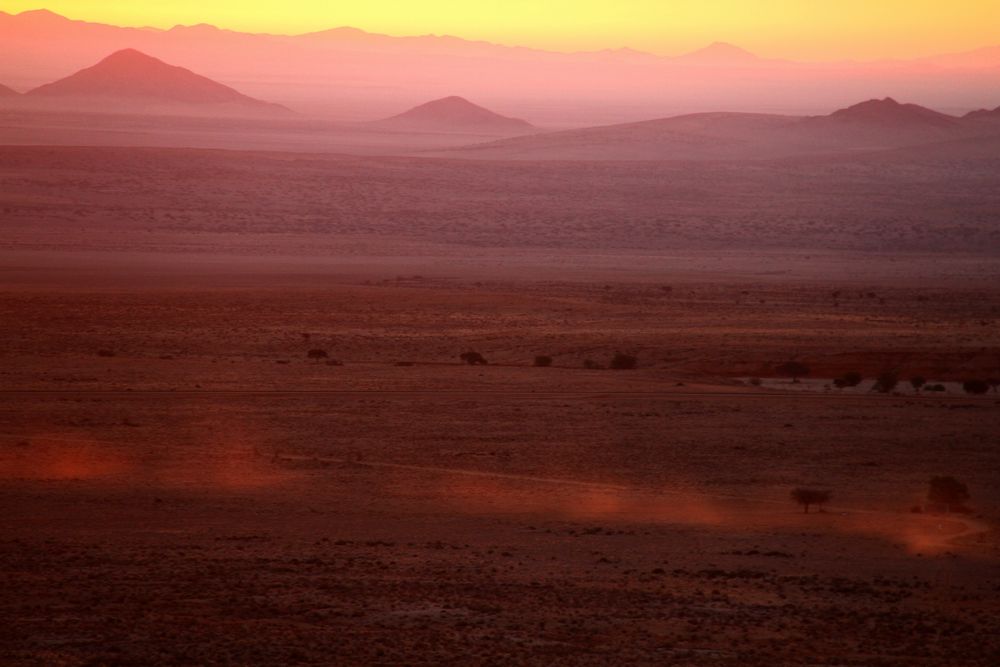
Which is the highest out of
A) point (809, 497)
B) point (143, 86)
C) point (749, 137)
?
point (143, 86)

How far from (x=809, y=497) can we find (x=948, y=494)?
5.51ft

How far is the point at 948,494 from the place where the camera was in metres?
14.8

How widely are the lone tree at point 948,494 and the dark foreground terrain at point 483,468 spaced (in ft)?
0.90

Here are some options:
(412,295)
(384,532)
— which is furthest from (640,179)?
(384,532)

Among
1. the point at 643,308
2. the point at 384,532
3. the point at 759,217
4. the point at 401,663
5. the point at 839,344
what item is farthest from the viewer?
the point at 759,217

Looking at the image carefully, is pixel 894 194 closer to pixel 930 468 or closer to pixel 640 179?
pixel 640 179

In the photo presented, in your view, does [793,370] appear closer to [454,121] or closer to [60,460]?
[60,460]

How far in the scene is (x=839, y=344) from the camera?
2695 cm

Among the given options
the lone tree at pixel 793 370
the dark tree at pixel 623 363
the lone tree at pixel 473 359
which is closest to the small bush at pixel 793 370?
the lone tree at pixel 793 370

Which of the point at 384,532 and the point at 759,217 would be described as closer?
the point at 384,532

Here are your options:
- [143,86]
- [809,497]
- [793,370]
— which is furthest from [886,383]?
[143,86]

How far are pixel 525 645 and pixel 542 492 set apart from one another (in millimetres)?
5686

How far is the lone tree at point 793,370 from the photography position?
24.2 metres

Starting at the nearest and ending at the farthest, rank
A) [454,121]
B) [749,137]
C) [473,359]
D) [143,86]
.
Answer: [473,359] → [749,137] → [454,121] → [143,86]
